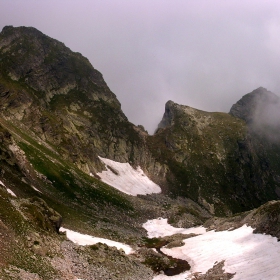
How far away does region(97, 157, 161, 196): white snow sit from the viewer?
120 meters

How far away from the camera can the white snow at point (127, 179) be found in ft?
394

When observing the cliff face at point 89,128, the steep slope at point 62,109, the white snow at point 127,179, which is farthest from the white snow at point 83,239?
the cliff face at point 89,128

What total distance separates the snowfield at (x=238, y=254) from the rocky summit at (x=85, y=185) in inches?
80.3

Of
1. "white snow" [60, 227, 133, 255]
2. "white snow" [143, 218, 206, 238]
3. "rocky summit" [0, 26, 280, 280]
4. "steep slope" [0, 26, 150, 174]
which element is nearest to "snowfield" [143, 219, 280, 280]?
"rocky summit" [0, 26, 280, 280]

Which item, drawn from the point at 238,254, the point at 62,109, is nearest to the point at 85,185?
the point at 238,254

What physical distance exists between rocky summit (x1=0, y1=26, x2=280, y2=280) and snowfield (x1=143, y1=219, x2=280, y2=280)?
2.04 m

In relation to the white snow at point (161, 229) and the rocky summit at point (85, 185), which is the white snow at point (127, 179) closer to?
the rocky summit at point (85, 185)

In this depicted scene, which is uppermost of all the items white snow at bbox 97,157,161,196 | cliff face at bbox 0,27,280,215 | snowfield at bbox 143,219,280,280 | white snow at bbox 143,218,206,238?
cliff face at bbox 0,27,280,215

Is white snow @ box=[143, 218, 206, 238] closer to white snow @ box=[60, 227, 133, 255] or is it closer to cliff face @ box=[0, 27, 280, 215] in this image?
white snow @ box=[60, 227, 133, 255]

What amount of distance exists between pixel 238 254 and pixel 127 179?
92.3m

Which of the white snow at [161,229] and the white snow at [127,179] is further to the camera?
the white snow at [127,179]

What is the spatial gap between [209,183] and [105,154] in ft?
240

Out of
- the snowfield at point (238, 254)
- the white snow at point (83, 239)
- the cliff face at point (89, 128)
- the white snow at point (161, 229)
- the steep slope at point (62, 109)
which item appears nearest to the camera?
the snowfield at point (238, 254)

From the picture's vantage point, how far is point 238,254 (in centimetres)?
4341
